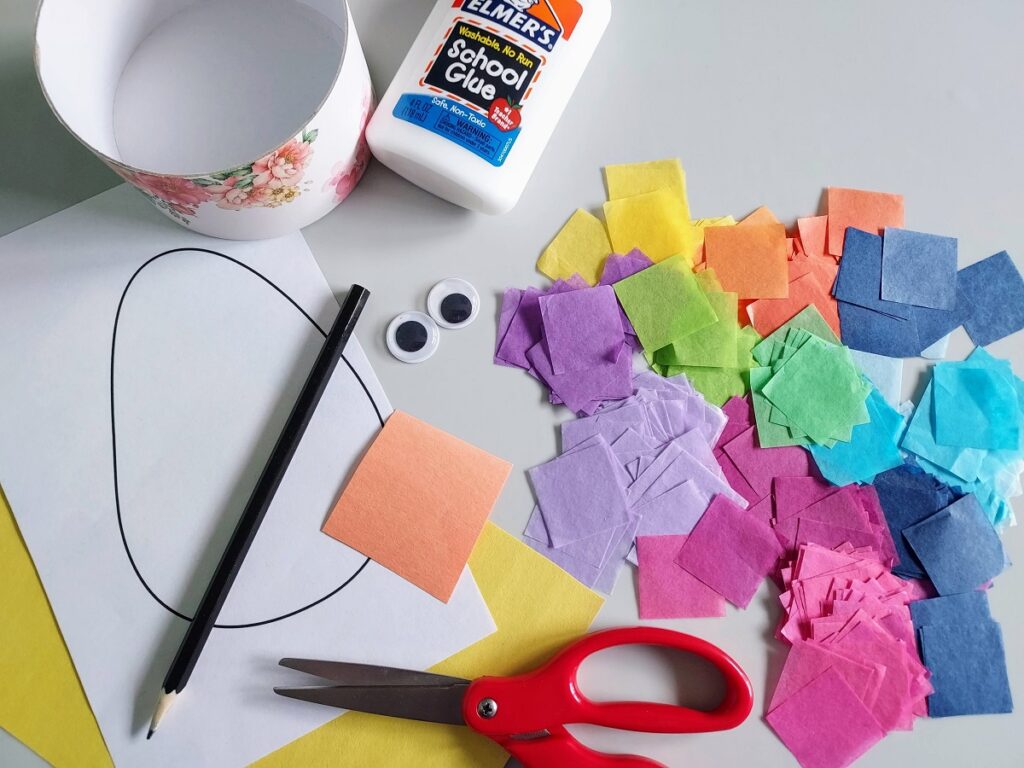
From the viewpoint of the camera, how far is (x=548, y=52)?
1.71 ft

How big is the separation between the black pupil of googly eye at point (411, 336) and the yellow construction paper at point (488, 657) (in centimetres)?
14

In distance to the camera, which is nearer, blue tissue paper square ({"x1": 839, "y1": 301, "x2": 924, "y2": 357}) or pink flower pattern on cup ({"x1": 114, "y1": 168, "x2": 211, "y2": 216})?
pink flower pattern on cup ({"x1": 114, "y1": 168, "x2": 211, "y2": 216})

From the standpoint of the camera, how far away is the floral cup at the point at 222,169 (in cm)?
47

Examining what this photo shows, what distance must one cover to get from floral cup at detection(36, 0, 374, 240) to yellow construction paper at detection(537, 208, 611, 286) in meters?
0.14

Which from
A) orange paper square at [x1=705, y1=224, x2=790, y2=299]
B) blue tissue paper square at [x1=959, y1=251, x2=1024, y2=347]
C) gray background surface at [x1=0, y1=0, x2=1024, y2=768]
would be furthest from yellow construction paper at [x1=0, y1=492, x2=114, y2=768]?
blue tissue paper square at [x1=959, y1=251, x2=1024, y2=347]

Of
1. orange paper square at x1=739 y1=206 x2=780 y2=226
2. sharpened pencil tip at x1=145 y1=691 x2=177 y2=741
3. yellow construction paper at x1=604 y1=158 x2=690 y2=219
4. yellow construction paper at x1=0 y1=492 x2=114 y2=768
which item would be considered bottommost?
yellow construction paper at x1=0 y1=492 x2=114 y2=768

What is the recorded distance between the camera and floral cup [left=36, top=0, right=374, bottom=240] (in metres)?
0.47

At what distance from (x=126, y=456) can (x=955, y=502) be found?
55 centimetres

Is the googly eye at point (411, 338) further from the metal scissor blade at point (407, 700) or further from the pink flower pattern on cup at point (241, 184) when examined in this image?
the metal scissor blade at point (407, 700)

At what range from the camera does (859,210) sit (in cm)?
57

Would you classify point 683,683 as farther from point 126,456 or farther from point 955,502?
point 126,456

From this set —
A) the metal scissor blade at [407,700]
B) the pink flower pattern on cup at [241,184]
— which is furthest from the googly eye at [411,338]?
the metal scissor blade at [407,700]

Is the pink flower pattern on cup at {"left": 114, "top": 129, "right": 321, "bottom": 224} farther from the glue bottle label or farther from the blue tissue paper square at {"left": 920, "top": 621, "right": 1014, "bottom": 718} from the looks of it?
→ the blue tissue paper square at {"left": 920, "top": 621, "right": 1014, "bottom": 718}

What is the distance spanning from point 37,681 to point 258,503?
0.62 feet
